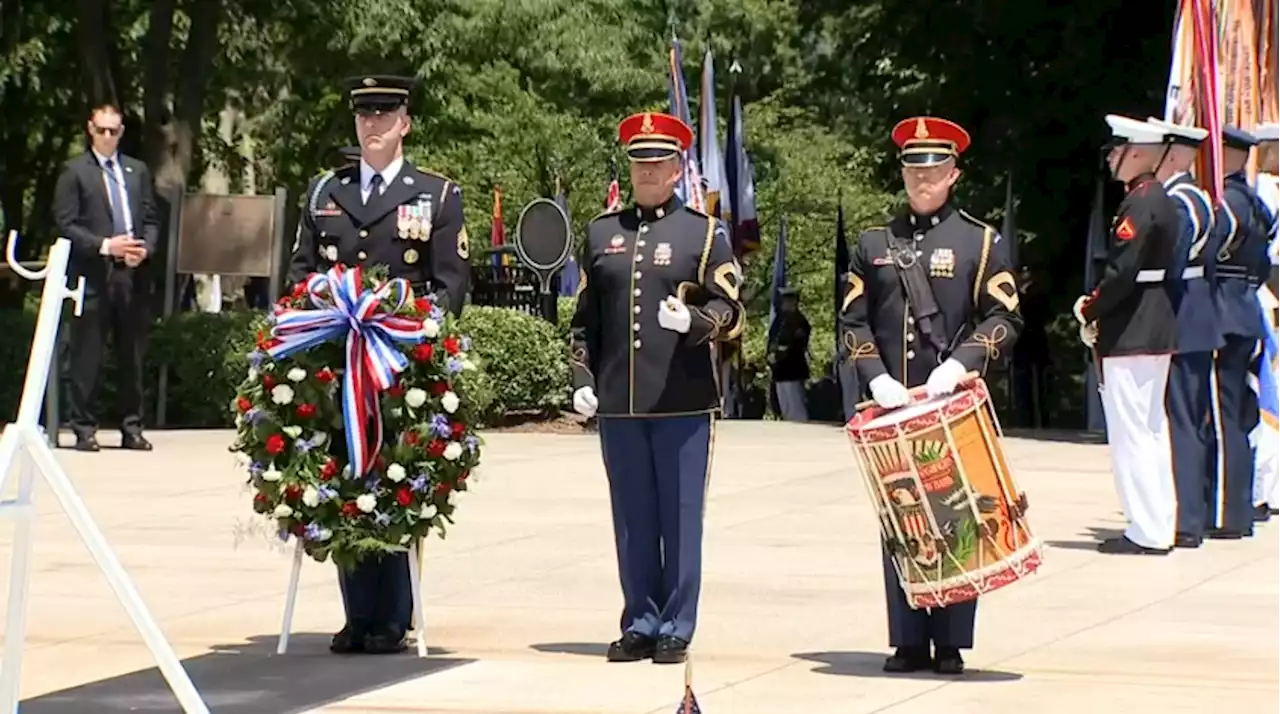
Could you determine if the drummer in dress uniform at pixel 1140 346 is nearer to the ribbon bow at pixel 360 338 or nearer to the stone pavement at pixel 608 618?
the stone pavement at pixel 608 618

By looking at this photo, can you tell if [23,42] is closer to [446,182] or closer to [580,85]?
[580,85]

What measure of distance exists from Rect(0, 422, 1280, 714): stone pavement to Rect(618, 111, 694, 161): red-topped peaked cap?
185cm

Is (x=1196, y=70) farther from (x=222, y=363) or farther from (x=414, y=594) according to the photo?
(x=222, y=363)

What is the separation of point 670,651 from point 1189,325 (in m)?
A: 4.77

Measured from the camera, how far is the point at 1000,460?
832cm

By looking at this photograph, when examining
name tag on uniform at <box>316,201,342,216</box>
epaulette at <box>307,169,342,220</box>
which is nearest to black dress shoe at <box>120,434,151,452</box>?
epaulette at <box>307,169,342,220</box>

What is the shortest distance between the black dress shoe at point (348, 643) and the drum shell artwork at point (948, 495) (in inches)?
82.2

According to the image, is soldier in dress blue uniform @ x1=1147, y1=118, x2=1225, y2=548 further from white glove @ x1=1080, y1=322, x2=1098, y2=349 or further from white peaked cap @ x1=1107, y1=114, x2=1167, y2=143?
white glove @ x1=1080, y1=322, x2=1098, y2=349

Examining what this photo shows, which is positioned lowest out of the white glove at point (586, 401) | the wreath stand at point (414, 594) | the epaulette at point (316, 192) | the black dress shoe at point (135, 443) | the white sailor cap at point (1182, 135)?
the wreath stand at point (414, 594)

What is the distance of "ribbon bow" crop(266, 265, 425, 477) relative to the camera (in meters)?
8.83

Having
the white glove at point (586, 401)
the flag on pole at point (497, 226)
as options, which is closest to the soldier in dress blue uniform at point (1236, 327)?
the white glove at point (586, 401)

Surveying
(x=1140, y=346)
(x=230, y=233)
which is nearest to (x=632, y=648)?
(x=1140, y=346)

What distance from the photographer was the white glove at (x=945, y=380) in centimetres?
834

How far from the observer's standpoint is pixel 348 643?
30.2 feet
